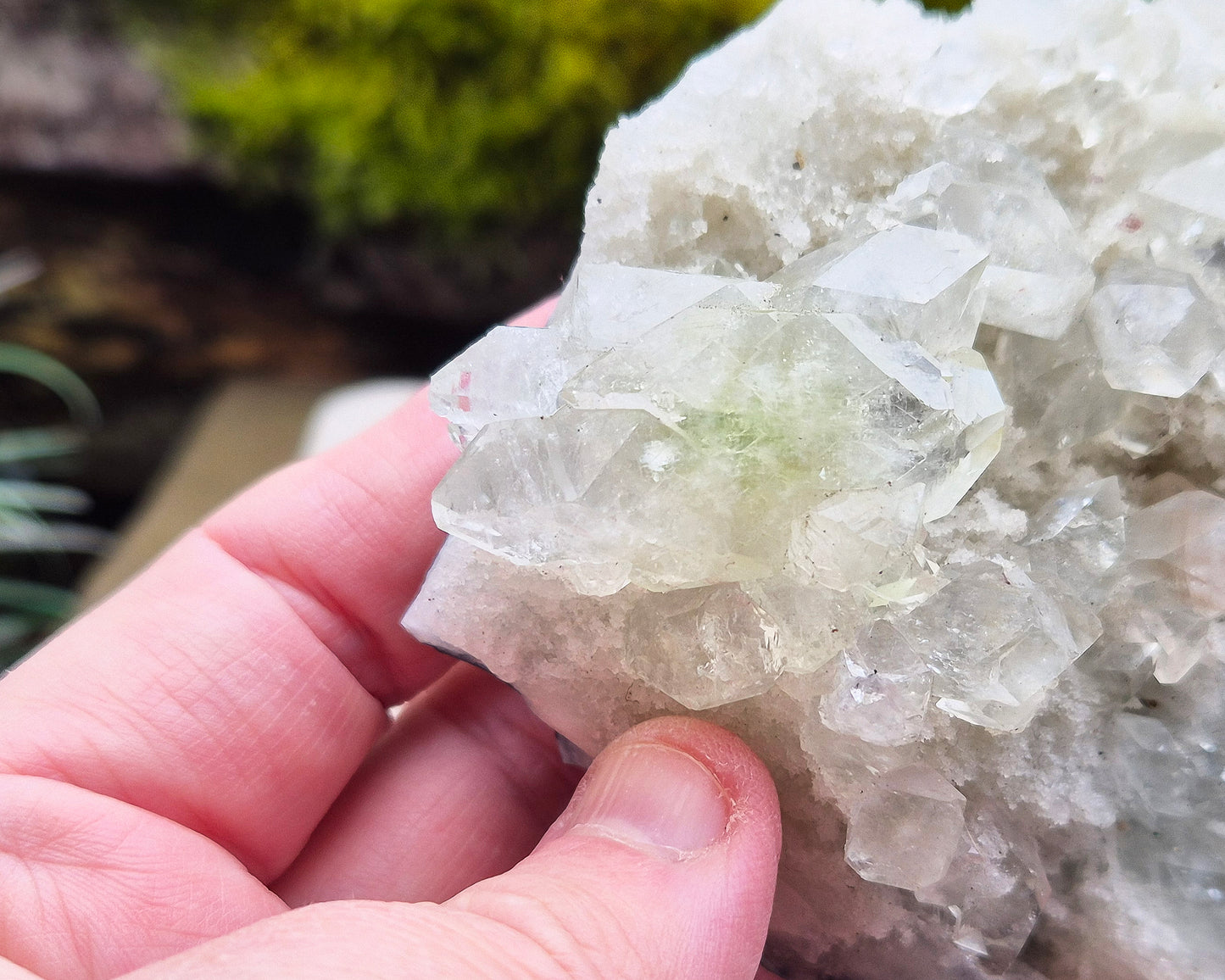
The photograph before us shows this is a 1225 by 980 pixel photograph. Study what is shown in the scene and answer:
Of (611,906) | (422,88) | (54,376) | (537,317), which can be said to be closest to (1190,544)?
(611,906)

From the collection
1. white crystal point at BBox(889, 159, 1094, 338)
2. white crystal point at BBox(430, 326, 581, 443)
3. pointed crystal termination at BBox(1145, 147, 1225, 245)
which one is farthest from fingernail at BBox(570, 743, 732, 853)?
pointed crystal termination at BBox(1145, 147, 1225, 245)

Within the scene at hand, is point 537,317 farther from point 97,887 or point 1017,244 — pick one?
point 97,887

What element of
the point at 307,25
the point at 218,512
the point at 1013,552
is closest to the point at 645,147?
the point at 1013,552

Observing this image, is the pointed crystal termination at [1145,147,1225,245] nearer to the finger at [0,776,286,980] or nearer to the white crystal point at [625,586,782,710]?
the white crystal point at [625,586,782,710]

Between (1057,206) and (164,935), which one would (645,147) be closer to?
(1057,206)

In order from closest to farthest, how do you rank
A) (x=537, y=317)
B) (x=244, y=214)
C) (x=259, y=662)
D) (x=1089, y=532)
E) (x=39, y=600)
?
(x=1089, y=532) < (x=259, y=662) < (x=537, y=317) < (x=39, y=600) < (x=244, y=214)

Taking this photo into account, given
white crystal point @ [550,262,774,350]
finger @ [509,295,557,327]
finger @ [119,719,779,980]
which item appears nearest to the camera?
Result: finger @ [119,719,779,980]

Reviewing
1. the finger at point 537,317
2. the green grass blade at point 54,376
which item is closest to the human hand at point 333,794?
the finger at point 537,317
